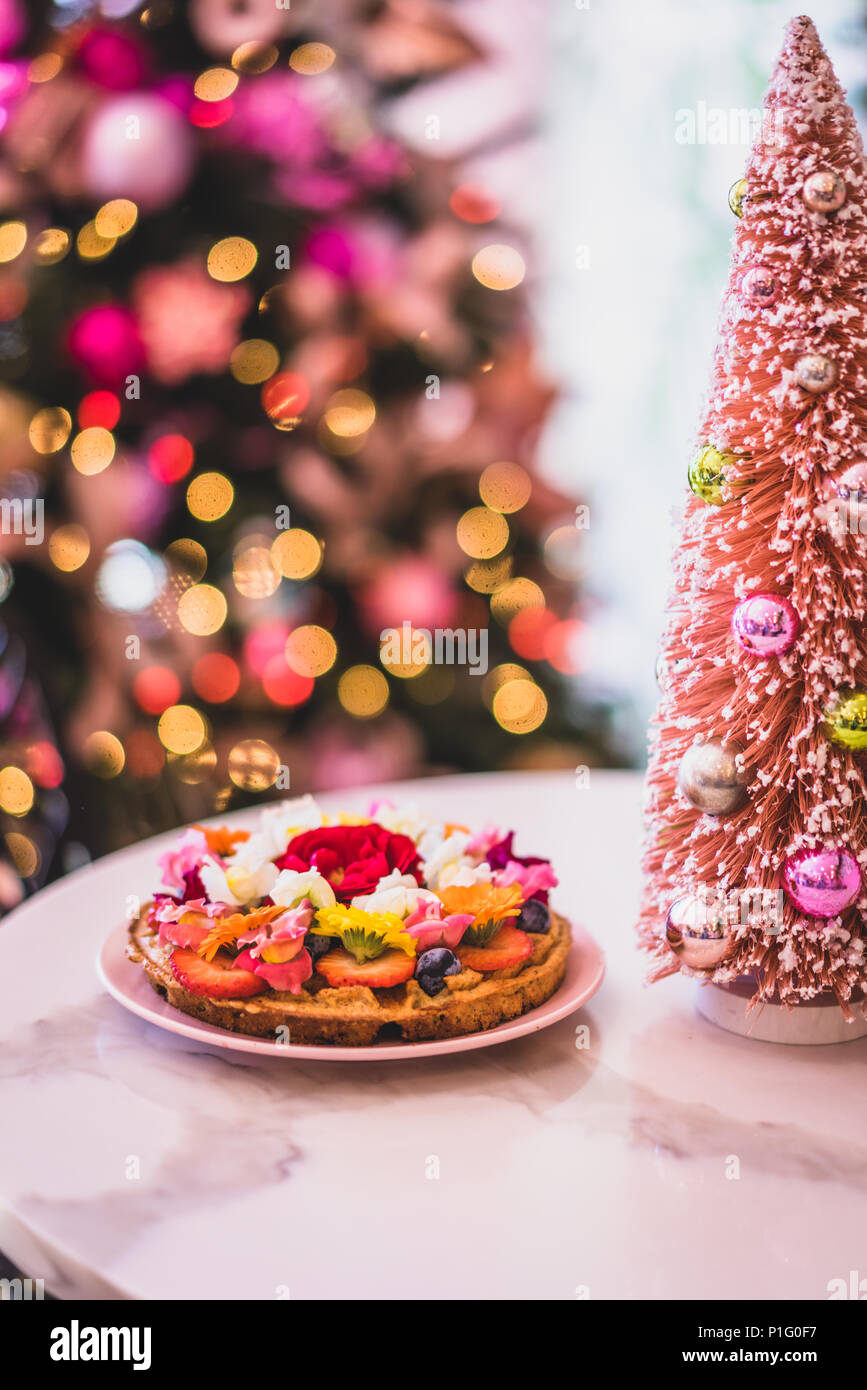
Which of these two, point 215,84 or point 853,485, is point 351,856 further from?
point 215,84

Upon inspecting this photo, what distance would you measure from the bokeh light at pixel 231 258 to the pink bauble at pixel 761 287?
1.17m

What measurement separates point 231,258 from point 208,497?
40 centimetres

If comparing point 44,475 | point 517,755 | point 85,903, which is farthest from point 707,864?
point 517,755

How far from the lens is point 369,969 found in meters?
0.76

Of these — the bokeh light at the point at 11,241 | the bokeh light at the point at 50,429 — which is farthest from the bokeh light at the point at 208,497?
the bokeh light at the point at 11,241

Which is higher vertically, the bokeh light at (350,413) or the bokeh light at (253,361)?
the bokeh light at (253,361)

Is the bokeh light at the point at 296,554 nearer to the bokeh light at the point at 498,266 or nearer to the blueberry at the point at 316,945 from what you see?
the bokeh light at the point at 498,266

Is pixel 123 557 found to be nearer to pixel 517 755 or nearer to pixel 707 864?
pixel 517 755

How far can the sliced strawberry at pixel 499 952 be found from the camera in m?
0.80

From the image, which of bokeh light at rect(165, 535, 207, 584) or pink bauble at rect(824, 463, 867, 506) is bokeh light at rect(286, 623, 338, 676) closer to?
bokeh light at rect(165, 535, 207, 584)

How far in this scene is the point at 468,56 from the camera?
5.96 feet

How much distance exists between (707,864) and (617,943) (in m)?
0.25

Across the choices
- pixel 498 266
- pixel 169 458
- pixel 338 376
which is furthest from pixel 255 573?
pixel 498 266
